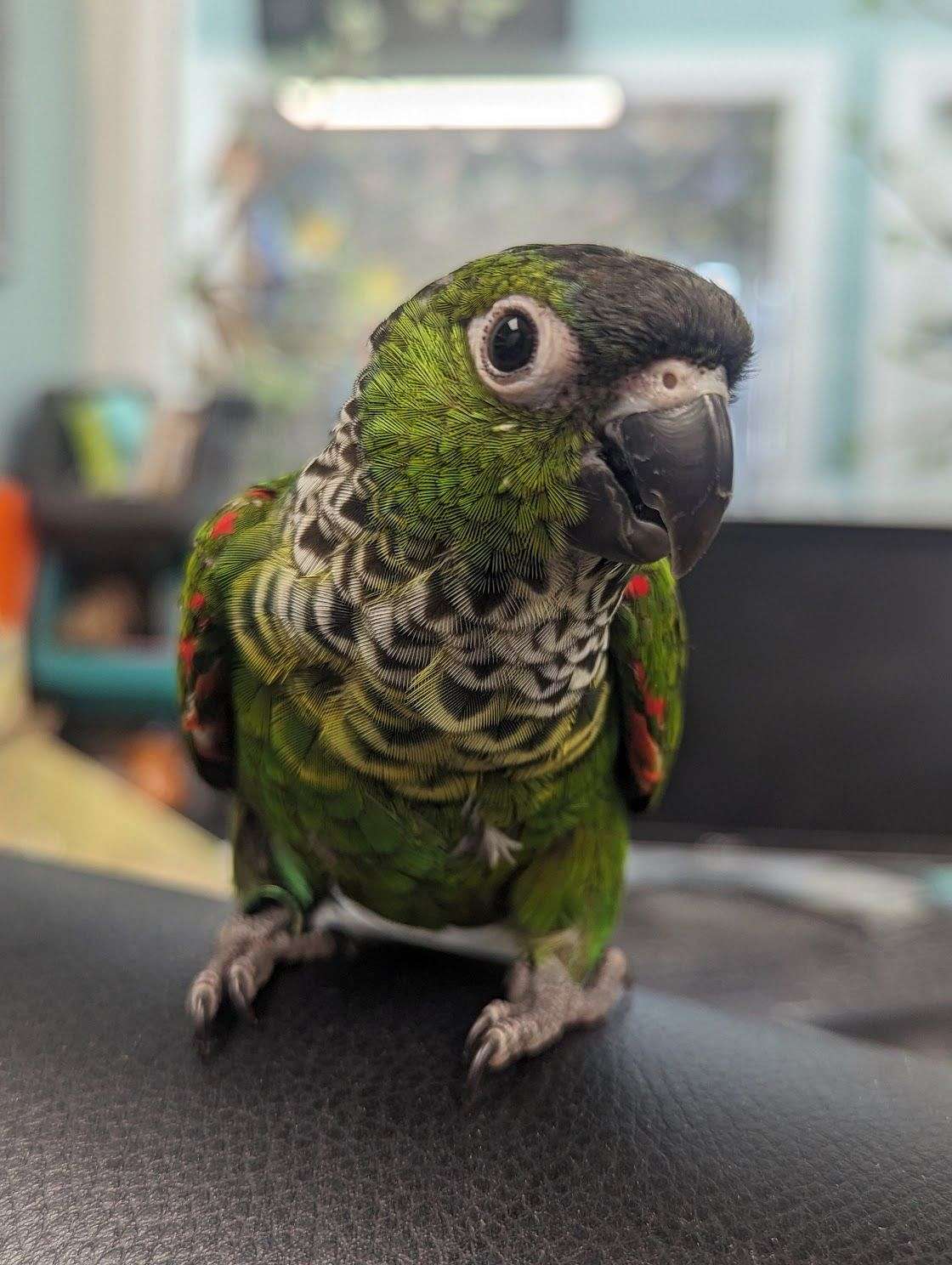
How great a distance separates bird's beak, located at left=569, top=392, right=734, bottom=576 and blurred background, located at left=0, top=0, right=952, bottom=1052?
2063mm

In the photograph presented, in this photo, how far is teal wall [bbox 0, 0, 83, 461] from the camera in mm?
3031

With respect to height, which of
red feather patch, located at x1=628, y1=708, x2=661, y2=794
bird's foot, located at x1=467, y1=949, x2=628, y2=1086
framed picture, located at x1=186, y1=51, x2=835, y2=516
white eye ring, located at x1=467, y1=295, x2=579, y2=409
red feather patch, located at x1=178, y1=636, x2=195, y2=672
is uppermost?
framed picture, located at x1=186, y1=51, x2=835, y2=516

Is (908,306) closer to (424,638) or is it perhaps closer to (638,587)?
(638,587)

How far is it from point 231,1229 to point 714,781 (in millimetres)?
1326

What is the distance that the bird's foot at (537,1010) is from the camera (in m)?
0.53

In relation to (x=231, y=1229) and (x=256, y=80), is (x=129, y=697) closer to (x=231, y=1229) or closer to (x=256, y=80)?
(x=256, y=80)

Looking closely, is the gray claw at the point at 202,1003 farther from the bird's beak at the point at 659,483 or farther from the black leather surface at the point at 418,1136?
the bird's beak at the point at 659,483

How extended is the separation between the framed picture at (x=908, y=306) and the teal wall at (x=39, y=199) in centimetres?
224

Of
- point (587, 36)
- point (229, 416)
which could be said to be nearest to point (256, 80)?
point (587, 36)

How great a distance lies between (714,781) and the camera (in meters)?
1.64

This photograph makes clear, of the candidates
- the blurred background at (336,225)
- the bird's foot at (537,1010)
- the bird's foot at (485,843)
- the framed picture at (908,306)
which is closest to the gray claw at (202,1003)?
the bird's foot at (537,1010)

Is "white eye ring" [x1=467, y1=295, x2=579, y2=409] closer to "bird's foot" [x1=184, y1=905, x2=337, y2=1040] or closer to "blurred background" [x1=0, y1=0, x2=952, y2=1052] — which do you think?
"bird's foot" [x1=184, y1=905, x2=337, y2=1040]

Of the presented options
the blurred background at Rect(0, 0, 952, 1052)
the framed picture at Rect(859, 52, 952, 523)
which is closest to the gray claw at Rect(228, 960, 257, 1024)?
the blurred background at Rect(0, 0, 952, 1052)

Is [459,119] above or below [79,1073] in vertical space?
above
